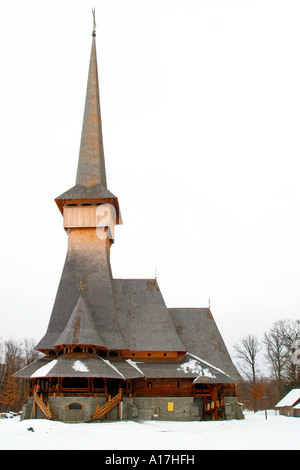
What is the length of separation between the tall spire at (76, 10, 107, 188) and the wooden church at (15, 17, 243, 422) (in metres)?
0.09

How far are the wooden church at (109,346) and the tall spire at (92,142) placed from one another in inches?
3.6

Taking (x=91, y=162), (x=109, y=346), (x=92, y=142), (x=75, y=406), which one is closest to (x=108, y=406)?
(x=75, y=406)

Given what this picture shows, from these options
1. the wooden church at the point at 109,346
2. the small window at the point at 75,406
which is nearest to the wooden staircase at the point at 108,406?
the wooden church at the point at 109,346

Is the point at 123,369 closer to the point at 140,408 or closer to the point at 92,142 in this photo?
the point at 140,408

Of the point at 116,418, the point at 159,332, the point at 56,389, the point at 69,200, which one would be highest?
the point at 69,200

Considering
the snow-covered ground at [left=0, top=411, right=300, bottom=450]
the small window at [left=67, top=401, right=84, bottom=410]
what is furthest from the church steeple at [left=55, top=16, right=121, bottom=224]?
the snow-covered ground at [left=0, top=411, right=300, bottom=450]

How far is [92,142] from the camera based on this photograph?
37.5 m

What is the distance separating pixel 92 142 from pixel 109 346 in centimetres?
1722

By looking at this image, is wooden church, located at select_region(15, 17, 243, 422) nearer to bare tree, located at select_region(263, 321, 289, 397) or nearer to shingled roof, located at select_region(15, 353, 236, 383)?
shingled roof, located at select_region(15, 353, 236, 383)

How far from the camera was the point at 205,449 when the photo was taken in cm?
1464

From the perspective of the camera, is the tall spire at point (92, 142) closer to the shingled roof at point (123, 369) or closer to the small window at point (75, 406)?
the shingled roof at point (123, 369)

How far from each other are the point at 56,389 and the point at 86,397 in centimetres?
225
